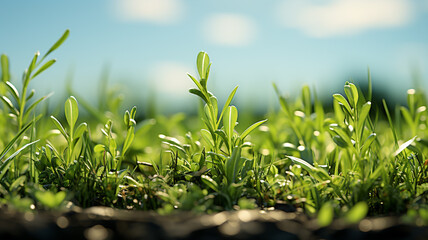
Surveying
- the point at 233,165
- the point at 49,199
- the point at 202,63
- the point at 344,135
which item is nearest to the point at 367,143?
the point at 344,135

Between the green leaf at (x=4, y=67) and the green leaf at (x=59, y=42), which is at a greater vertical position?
the green leaf at (x=59, y=42)

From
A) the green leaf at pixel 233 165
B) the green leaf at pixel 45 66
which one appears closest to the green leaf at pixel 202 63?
the green leaf at pixel 233 165

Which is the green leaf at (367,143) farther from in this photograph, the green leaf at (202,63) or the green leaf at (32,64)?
the green leaf at (32,64)

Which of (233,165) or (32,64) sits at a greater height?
(32,64)

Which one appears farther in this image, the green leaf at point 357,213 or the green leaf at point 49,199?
the green leaf at point 49,199

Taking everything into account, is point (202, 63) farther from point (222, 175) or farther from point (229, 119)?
point (222, 175)

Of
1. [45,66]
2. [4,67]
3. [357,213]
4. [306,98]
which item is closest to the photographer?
[357,213]

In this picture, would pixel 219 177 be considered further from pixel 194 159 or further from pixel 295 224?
pixel 295 224
